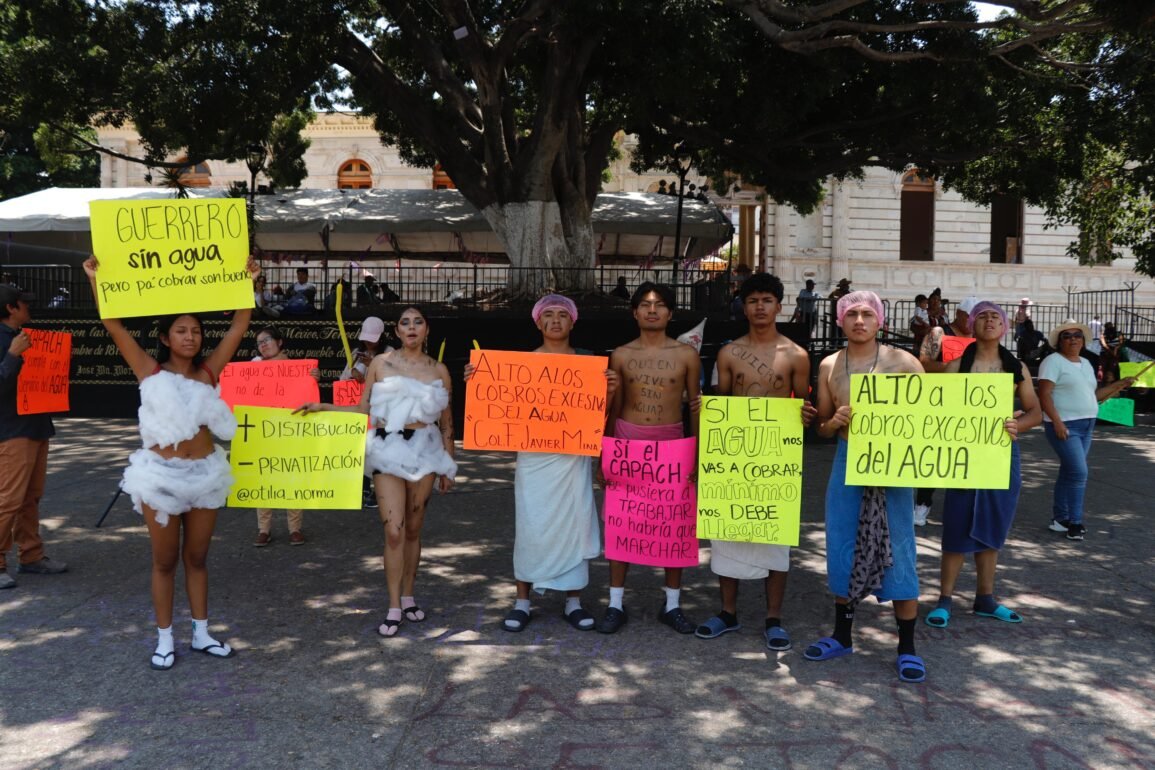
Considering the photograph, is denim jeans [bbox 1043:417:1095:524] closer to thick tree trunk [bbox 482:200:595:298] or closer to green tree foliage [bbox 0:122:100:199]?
thick tree trunk [bbox 482:200:595:298]

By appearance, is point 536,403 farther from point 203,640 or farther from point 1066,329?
point 1066,329

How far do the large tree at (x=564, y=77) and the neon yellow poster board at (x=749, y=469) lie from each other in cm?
529

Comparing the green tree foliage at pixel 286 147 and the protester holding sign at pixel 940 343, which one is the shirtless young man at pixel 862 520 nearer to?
the protester holding sign at pixel 940 343

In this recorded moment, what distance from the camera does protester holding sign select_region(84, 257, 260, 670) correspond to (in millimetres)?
4715

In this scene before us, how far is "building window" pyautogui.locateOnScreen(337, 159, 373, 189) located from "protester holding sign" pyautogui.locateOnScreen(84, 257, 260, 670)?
110 feet

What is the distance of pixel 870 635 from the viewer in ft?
17.6

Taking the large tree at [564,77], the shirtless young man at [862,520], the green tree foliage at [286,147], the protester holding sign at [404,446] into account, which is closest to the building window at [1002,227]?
the large tree at [564,77]

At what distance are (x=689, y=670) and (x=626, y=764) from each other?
1074 mm

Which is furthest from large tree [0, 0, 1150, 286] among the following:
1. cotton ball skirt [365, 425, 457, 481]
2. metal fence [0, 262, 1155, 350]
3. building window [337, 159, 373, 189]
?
building window [337, 159, 373, 189]

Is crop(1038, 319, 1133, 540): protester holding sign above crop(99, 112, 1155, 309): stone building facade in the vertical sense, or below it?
below

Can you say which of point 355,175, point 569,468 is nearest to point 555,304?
point 569,468

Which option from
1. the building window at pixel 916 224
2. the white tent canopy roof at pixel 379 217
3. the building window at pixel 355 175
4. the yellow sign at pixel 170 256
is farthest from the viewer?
the building window at pixel 355 175

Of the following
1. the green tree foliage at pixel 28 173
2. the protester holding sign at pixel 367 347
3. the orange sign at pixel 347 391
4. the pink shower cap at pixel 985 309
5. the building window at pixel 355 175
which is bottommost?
the orange sign at pixel 347 391

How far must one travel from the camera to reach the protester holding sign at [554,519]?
5.47m
